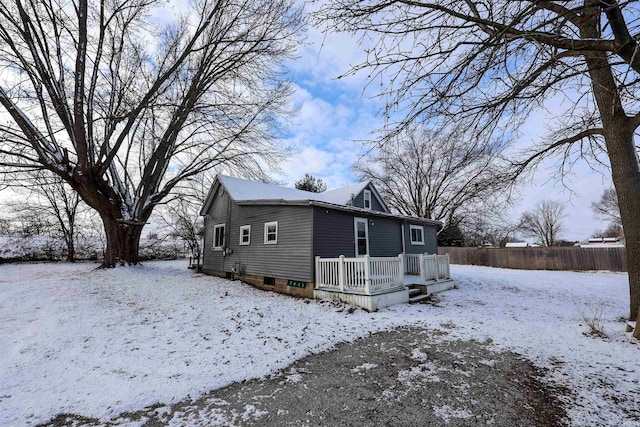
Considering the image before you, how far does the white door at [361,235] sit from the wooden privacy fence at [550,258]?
1262 centimetres

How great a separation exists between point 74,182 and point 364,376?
48.8ft

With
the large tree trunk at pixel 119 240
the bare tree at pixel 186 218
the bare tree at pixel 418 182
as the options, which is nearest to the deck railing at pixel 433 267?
the bare tree at pixel 186 218

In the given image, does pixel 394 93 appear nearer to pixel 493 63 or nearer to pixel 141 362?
pixel 493 63

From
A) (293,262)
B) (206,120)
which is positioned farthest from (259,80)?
(293,262)

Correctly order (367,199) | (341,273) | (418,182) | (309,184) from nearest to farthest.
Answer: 1. (341,273)
2. (367,199)
3. (418,182)
4. (309,184)

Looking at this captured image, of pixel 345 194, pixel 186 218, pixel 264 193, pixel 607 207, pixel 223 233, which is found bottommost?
pixel 223 233

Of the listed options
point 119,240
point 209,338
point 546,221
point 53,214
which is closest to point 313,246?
point 209,338

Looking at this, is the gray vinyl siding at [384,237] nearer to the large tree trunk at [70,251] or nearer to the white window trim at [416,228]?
the white window trim at [416,228]

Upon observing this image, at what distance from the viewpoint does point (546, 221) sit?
149ft

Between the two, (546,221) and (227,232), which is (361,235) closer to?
(227,232)

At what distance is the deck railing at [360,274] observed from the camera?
24.8 feet

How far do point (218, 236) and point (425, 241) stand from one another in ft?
36.6

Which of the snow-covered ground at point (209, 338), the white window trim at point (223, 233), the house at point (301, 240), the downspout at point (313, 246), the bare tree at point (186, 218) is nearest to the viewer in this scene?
the snow-covered ground at point (209, 338)

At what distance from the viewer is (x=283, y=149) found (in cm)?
1513
